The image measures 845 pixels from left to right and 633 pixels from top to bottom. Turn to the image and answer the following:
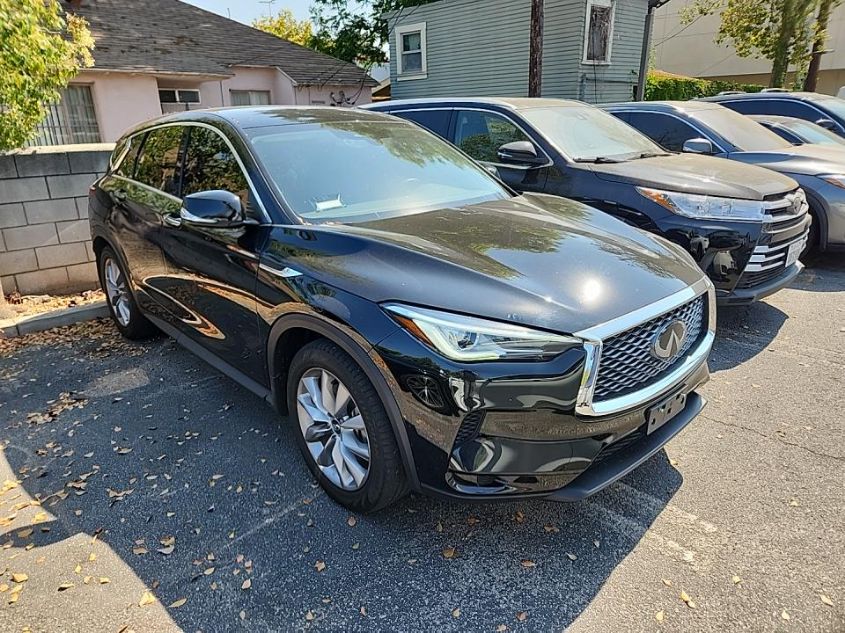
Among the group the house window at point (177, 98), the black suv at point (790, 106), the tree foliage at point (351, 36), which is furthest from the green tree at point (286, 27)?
the black suv at point (790, 106)

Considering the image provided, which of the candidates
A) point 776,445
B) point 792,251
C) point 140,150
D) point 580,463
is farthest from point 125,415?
point 792,251

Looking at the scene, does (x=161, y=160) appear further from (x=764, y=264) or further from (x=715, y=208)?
(x=764, y=264)

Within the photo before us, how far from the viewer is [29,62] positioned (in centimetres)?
477

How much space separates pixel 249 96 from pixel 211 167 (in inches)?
631

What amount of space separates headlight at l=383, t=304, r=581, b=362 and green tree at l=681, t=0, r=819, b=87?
19560 mm

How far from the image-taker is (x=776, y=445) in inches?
123

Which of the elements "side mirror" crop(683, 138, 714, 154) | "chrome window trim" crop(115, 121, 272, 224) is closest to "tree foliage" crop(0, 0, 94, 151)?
"chrome window trim" crop(115, 121, 272, 224)

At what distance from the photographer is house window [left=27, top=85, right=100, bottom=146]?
12773mm

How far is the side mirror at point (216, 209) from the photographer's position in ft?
9.22

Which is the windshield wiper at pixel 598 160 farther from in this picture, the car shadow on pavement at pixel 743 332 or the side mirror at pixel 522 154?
the car shadow on pavement at pixel 743 332

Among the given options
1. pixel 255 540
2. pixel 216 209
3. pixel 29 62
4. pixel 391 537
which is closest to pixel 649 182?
pixel 216 209

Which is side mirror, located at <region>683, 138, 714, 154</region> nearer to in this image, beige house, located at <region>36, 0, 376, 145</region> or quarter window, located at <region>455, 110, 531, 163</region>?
quarter window, located at <region>455, 110, 531, 163</region>

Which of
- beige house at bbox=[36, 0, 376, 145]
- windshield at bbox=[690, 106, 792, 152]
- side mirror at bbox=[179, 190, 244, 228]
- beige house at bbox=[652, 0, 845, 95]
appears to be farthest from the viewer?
beige house at bbox=[652, 0, 845, 95]

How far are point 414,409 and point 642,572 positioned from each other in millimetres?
1116
